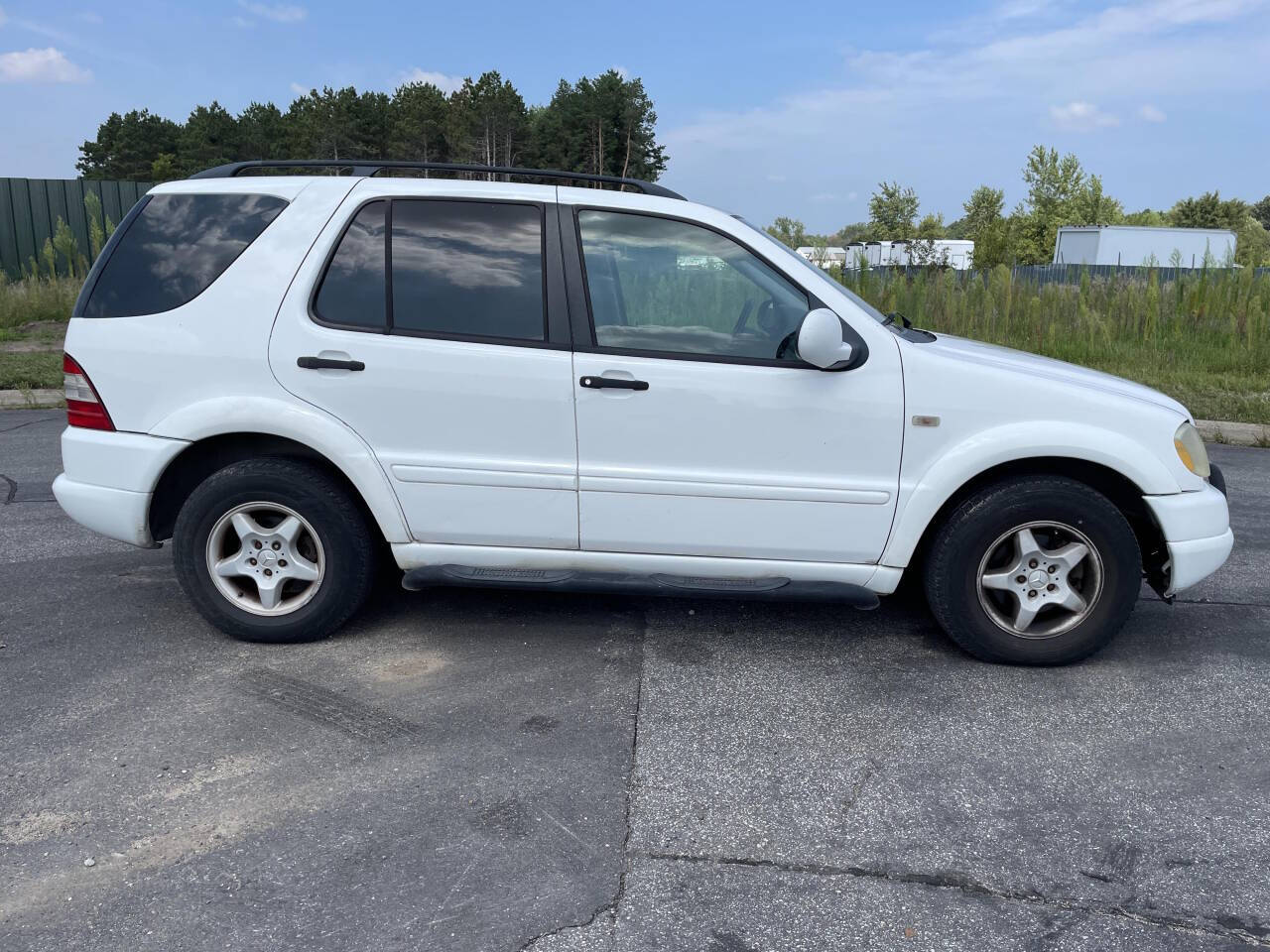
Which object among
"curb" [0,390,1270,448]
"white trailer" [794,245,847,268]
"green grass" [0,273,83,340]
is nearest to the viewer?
"curb" [0,390,1270,448]

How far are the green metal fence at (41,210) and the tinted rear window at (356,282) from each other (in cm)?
2223

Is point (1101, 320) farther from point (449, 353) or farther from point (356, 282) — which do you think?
point (356, 282)

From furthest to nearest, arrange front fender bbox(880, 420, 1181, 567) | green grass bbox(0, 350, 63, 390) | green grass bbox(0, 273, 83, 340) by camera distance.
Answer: green grass bbox(0, 273, 83, 340) → green grass bbox(0, 350, 63, 390) → front fender bbox(880, 420, 1181, 567)

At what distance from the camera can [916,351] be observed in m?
3.97

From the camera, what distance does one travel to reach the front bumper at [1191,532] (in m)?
4.00

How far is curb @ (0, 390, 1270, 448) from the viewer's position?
9234mm

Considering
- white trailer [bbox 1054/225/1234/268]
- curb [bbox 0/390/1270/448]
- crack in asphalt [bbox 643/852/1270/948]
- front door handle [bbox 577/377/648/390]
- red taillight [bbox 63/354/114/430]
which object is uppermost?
white trailer [bbox 1054/225/1234/268]

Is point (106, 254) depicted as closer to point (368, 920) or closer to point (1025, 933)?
point (368, 920)

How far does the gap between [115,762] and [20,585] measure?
2185 millimetres

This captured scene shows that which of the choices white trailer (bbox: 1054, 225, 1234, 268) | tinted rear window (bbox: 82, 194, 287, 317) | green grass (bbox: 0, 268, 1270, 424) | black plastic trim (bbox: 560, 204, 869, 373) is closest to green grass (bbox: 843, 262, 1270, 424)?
green grass (bbox: 0, 268, 1270, 424)

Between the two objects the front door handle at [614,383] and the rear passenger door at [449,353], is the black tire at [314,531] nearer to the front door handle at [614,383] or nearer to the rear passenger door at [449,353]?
the rear passenger door at [449,353]

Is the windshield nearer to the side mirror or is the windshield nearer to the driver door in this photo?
the driver door

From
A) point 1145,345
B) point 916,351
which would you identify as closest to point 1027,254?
point 1145,345

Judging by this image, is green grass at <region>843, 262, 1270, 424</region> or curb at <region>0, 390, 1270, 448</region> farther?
green grass at <region>843, 262, 1270, 424</region>
